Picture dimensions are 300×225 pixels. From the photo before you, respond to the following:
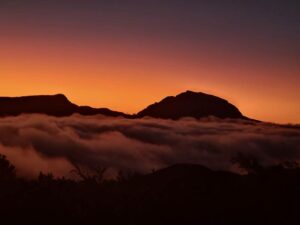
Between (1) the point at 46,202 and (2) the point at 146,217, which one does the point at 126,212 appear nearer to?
(2) the point at 146,217

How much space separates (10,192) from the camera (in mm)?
22750

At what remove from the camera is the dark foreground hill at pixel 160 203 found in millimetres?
→ 18734

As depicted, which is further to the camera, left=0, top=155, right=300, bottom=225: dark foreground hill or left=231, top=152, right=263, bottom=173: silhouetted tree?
left=231, top=152, right=263, bottom=173: silhouetted tree

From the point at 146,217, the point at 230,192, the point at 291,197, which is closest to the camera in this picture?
the point at 146,217

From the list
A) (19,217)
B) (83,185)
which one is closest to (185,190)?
(83,185)

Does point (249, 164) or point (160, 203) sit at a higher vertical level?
Result: point (249, 164)

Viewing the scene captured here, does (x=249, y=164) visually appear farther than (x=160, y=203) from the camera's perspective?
Yes

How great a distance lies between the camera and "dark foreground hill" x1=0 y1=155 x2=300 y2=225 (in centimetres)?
1873

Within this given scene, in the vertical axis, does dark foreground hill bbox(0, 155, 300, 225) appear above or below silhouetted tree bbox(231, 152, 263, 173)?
below

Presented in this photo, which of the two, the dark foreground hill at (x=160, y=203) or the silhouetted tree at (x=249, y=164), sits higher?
the silhouetted tree at (x=249, y=164)

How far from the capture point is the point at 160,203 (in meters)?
20.5

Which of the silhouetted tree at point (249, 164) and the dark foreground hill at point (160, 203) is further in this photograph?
the silhouetted tree at point (249, 164)

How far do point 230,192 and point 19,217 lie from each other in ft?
32.4

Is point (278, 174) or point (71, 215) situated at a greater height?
point (278, 174)
